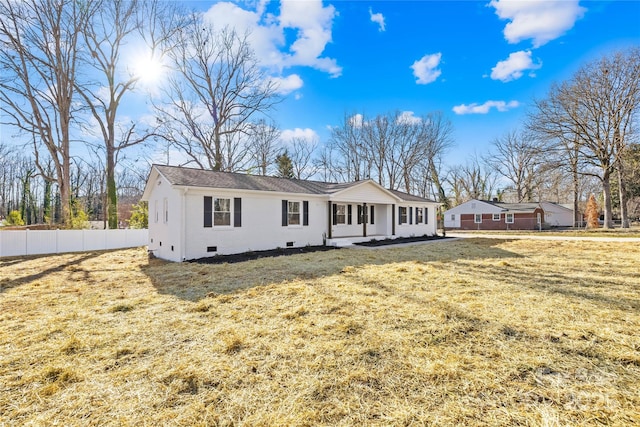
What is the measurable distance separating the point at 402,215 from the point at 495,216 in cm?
1958

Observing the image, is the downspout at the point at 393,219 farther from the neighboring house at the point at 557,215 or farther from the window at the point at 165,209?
the neighboring house at the point at 557,215

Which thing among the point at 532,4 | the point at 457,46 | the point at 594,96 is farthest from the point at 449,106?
the point at 532,4

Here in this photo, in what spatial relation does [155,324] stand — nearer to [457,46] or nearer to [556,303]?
[556,303]

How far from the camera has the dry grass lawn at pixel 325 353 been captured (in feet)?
8.01

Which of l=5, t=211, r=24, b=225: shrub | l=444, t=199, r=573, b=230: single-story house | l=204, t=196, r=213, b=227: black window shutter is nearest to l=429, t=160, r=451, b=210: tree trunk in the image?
l=444, t=199, r=573, b=230: single-story house

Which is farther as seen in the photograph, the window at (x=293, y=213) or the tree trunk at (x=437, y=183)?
the tree trunk at (x=437, y=183)

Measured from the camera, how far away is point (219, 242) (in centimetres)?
1182

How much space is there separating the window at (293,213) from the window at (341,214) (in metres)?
2.99

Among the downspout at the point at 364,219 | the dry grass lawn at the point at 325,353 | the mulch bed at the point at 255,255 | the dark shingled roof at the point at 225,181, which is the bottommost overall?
the dry grass lawn at the point at 325,353

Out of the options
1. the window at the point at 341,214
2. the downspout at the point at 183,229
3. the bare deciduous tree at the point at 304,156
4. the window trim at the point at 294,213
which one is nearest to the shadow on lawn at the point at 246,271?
the downspout at the point at 183,229

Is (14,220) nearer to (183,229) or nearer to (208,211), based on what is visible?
(183,229)

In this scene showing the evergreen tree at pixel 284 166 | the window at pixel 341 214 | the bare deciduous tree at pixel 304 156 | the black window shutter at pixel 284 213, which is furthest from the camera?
the bare deciduous tree at pixel 304 156

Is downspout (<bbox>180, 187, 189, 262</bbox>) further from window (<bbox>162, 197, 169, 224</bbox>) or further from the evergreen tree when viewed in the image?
the evergreen tree

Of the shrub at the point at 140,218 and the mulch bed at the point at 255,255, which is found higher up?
the shrub at the point at 140,218
